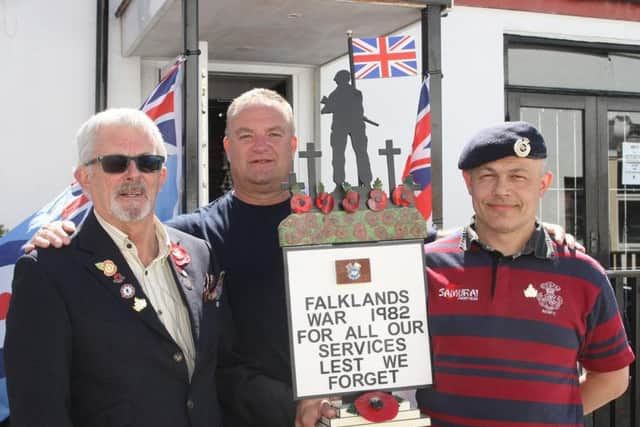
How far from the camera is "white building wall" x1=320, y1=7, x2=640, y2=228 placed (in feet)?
18.8

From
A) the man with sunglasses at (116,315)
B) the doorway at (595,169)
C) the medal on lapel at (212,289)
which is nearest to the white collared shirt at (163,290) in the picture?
the man with sunglasses at (116,315)

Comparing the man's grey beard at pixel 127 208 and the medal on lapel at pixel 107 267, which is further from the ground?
the man's grey beard at pixel 127 208

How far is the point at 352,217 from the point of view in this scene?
7.67ft

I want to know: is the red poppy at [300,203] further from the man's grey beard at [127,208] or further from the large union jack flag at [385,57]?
the large union jack flag at [385,57]

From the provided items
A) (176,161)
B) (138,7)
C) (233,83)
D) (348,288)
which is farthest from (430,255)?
(233,83)

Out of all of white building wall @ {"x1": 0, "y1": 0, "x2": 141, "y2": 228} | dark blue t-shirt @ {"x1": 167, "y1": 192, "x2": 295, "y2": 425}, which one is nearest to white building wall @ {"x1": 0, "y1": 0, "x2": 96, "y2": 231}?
white building wall @ {"x1": 0, "y1": 0, "x2": 141, "y2": 228}

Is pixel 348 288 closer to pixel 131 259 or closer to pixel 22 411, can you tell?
pixel 131 259

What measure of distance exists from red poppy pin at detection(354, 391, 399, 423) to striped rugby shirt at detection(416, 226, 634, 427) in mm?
162

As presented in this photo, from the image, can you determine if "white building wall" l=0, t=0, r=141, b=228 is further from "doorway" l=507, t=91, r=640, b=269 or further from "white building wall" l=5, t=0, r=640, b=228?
"doorway" l=507, t=91, r=640, b=269

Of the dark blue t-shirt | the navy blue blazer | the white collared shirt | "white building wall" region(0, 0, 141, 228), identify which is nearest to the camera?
the navy blue blazer

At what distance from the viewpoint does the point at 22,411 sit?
1.97 metres

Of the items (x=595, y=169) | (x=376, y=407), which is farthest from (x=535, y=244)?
(x=595, y=169)

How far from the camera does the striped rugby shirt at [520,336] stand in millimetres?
2271

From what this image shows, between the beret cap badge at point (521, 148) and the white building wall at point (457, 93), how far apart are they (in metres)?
3.26
